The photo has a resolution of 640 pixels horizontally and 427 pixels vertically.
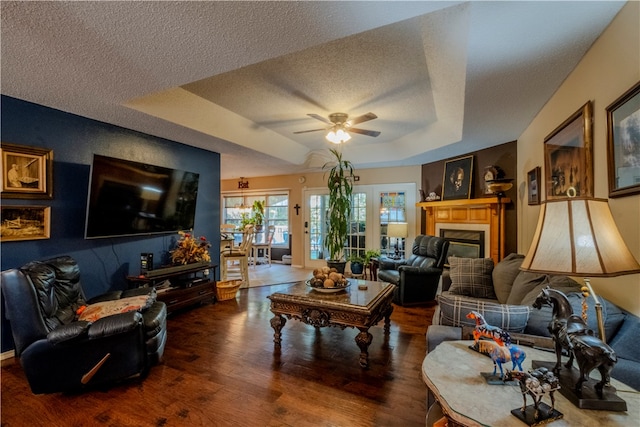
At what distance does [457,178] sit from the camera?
198 inches

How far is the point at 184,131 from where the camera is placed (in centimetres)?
372

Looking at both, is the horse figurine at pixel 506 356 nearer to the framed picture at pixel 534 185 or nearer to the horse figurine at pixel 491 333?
the horse figurine at pixel 491 333

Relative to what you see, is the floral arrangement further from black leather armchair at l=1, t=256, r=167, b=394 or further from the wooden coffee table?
the wooden coffee table

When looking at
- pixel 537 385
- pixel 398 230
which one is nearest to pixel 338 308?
pixel 537 385

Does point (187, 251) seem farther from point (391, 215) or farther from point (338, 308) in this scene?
point (391, 215)

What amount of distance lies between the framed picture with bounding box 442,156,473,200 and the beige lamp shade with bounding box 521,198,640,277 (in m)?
3.91

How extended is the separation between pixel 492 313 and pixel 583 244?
71 centimetres

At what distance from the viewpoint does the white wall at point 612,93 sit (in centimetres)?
146

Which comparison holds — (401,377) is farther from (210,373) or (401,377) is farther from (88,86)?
(88,86)

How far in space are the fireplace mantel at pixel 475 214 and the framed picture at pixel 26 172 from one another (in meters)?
5.29

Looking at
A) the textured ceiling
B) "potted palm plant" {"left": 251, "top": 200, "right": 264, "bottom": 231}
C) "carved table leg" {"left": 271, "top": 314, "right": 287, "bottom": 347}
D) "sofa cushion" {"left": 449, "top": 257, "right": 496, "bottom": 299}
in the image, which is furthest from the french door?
"carved table leg" {"left": 271, "top": 314, "right": 287, "bottom": 347}

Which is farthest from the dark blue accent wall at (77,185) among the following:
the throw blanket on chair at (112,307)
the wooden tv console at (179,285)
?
the throw blanket on chair at (112,307)

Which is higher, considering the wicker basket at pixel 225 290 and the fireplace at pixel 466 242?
the fireplace at pixel 466 242

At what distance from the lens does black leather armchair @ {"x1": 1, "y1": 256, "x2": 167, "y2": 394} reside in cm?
205
